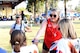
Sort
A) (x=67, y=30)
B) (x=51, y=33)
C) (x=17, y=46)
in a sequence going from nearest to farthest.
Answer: (x=17, y=46)
(x=67, y=30)
(x=51, y=33)

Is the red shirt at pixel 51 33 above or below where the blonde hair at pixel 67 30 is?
below

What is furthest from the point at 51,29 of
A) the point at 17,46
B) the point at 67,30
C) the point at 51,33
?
the point at 17,46

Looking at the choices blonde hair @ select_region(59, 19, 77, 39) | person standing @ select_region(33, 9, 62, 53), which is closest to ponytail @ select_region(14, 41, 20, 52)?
blonde hair @ select_region(59, 19, 77, 39)

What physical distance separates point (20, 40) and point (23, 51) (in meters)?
0.32

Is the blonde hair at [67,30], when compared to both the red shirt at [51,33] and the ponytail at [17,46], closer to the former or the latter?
the ponytail at [17,46]

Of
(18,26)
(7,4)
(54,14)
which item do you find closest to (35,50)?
(54,14)

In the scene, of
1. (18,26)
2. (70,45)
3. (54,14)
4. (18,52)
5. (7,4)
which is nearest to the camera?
(18,52)

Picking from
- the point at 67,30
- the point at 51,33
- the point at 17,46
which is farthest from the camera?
the point at 51,33

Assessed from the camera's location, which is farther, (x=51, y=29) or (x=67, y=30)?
(x=51, y=29)

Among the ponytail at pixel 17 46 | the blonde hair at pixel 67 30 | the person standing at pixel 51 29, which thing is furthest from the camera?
the person standing at pixel 51 29

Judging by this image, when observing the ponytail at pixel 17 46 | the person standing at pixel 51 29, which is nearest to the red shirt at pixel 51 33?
the person standing at pixel 51 29

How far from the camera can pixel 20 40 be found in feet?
11.5

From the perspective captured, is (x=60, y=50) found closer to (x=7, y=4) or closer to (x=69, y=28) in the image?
(x=69, y=28)

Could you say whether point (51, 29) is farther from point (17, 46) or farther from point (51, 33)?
point (17, 46)
